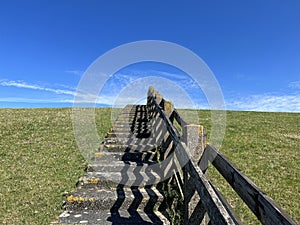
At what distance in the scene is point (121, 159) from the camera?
30.9ft

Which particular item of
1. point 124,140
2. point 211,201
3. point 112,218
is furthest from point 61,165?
point 211,201

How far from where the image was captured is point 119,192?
7141 millimetres

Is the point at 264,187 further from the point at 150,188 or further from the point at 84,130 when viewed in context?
the point at 84,130

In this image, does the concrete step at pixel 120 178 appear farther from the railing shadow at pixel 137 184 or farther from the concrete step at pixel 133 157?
the concrete step at pixel 133 157

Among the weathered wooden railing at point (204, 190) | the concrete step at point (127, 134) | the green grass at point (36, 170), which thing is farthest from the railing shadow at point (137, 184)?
the green grass at point (36, 170)

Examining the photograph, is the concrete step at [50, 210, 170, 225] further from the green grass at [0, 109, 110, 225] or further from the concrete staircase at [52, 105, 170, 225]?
the green grass at [0, 109, 110, 225]

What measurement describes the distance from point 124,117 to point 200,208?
1334 centimetres

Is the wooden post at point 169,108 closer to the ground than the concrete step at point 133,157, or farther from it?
farther from it

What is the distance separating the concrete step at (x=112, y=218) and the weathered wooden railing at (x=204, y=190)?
1.43 ft

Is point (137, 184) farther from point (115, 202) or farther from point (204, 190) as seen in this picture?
point (204, 190)

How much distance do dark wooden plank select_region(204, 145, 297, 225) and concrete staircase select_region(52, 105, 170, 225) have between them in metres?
2.84

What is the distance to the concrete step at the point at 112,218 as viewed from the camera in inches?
234

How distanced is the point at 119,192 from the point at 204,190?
413cm

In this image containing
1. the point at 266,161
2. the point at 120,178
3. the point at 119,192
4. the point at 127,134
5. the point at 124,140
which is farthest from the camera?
the point at 266,161
